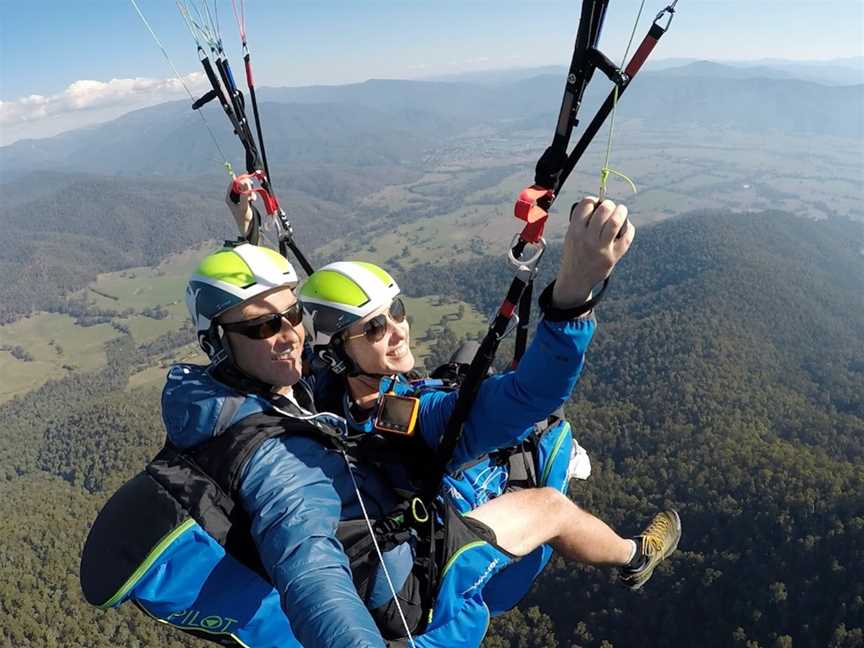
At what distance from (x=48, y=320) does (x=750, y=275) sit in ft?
380

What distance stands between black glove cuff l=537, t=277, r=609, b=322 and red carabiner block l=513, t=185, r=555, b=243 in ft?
0.56

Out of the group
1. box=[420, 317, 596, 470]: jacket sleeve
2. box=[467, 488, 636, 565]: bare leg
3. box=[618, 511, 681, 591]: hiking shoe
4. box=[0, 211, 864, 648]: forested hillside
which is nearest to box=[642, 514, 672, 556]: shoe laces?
box=[618, 511, 681, 591]: hiking shoe

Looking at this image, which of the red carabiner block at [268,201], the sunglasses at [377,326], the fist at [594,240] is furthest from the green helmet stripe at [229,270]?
the red carabiner block at [268,201]

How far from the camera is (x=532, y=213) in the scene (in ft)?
5.98

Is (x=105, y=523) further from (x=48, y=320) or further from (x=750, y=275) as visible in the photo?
(x=48, y=320)

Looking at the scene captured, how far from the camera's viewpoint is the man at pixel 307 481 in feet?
5.74

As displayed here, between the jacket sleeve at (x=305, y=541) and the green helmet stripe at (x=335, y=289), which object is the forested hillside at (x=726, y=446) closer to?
the green helmet stripe at (x=335, y=289)

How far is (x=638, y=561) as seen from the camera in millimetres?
3748

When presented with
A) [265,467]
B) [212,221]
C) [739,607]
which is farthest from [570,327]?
[212,221]

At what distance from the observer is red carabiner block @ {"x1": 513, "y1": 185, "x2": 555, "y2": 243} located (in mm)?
1826

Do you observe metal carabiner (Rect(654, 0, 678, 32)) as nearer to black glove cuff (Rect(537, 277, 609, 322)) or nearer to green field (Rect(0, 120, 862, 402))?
black glove cuff (Rect(537, 277, 609, 322))

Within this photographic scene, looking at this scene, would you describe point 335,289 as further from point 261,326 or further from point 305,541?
point 305,541

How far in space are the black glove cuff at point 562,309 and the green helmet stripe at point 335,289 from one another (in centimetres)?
121

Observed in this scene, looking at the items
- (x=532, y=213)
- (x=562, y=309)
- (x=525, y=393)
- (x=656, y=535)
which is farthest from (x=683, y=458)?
(x=532, y=213)
